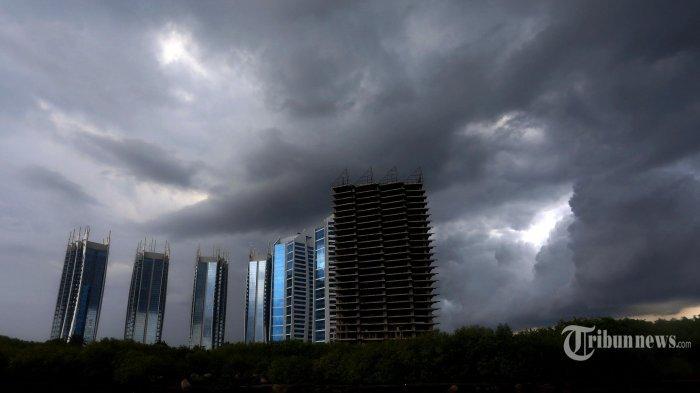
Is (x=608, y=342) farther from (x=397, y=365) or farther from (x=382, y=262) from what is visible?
(x=382, y=262)

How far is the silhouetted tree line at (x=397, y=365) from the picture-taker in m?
52.6

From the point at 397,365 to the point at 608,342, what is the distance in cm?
2758

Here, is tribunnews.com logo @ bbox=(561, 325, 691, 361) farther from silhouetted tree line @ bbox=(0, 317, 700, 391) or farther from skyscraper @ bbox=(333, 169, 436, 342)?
skyscraper @ bbox=(333, 169, 436, 342)

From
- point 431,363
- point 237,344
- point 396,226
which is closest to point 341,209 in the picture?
point 396,226

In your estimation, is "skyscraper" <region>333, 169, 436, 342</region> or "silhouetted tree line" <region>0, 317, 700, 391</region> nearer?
"silhouetted tree line" <region>0, 317, 700, 391</region>

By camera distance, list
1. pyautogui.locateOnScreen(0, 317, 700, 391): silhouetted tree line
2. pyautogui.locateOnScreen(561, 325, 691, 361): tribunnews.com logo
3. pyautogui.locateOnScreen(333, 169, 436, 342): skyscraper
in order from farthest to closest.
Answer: pyautogui.locateOnScreen(333, 169, 436, 342): skyscraper, pyautogui.locateOnScreen(561, 325, 691, 361): tribunnews.com logo, pyautogui.locateOnScreen(0, 317, 700, 391): silhouetted tree line

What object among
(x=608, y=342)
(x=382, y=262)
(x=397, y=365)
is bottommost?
(x=397, y=365)

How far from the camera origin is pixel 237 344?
7994cm

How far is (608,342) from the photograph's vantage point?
191 ft

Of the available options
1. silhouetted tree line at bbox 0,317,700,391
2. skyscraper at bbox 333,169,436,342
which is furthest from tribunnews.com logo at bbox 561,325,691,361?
skyscraper at bbox 333,169,436,342

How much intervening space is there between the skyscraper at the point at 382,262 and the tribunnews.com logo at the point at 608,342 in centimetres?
10945

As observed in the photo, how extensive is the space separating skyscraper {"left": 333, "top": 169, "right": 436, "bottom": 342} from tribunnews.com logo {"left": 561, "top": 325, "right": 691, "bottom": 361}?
359ft

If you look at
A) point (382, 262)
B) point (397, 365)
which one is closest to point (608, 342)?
point (397, 365)

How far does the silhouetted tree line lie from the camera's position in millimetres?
52594
